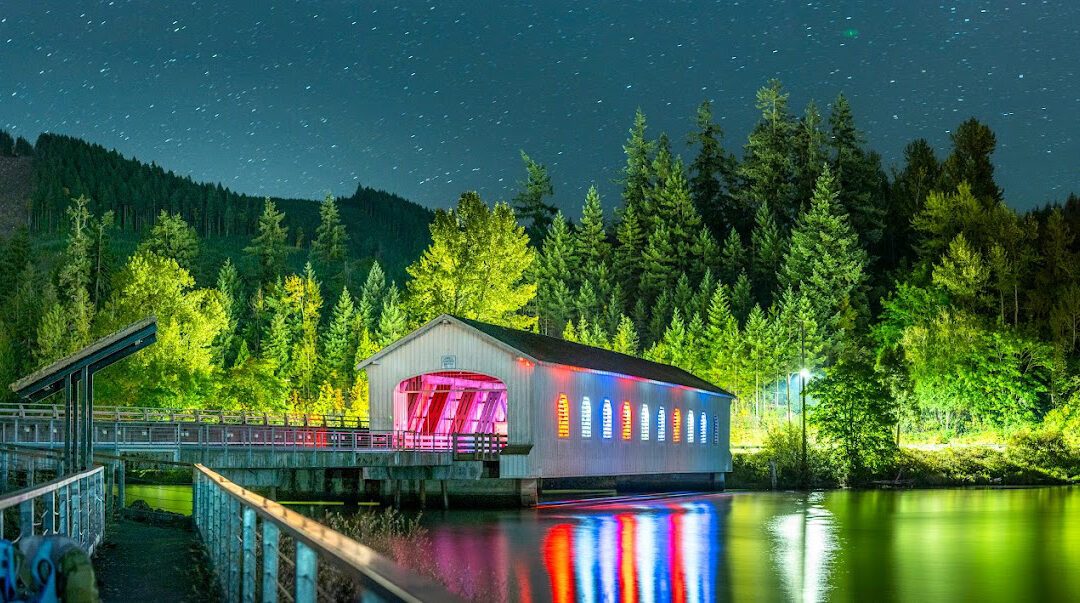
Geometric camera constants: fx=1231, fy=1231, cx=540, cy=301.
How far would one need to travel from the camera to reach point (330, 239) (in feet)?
567

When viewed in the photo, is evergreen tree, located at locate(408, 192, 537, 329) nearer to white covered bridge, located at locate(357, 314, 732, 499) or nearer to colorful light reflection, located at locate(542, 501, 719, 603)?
white covered bridge, located at locate(357, 314, 732, 499)

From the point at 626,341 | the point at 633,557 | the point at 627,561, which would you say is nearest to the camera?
the point at 627,561

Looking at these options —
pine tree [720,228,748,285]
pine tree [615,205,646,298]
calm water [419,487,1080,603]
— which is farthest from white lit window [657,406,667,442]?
pine tree [615,205,646,298]

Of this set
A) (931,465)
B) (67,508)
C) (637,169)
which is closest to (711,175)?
(637,169)

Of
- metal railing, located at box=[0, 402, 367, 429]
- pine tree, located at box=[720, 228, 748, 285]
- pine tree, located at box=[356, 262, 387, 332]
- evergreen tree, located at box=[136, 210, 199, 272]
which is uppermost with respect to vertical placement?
evergreen tree, located at box=[136, 210, 199, 272]

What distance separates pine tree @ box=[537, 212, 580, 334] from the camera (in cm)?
11156

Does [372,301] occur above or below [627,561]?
above

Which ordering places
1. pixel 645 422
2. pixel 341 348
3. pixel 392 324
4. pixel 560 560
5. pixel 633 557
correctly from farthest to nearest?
pixel 341 348 → pixel 392 324 → pixel 645 422 → pixel 633 557 → pixel 560 560

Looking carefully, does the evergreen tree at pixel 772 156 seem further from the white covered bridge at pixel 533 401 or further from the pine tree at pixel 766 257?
the white covered bridge at pixel 533 401

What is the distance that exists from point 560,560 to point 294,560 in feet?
58.3

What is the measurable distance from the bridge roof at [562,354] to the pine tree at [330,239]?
115693 millimetres

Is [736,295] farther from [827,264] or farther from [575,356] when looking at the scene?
[575,356]

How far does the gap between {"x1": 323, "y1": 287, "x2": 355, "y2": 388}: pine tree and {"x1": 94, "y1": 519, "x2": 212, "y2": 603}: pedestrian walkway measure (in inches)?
2963

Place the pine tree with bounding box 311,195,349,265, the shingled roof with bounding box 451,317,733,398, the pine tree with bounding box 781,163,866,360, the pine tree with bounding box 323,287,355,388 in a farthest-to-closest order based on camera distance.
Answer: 1. the pine tree with bounding box 311,195,349,265
2. the pine tree with bounding box 781,163,866,360
3. the pine tree with bounding box 323,287,355,388
4. the shingled roof with bounding box 451,317,733,398
